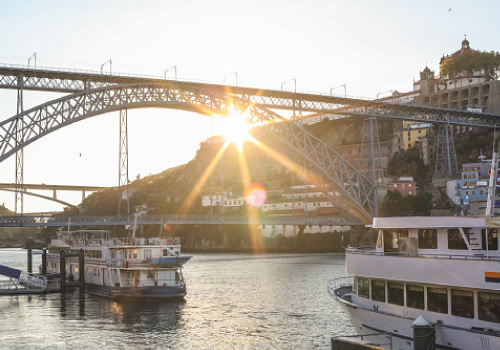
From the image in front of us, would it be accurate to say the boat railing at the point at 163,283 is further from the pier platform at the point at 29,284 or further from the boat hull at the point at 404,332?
the boat hull at the point at 404,332

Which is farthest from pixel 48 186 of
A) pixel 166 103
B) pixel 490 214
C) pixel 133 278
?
pixel 490 214

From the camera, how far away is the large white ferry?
615 inches

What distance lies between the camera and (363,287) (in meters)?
19.9

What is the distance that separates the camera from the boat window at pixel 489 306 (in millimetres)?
15477

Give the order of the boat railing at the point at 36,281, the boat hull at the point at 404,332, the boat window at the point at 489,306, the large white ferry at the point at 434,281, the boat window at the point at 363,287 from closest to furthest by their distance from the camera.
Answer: the boat hull at the point at 404,332 < the boat window at the point at 489,306 < the large white ferry at the point at 434,281 < the boat window at the point at 363,287 < the boat railing at the point at 36,281

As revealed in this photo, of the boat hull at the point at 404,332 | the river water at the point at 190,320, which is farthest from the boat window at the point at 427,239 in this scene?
the river water at the point at 190,320

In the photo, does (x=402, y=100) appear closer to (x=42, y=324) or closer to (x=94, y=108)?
(x=94, y=108)

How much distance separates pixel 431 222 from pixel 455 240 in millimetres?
795

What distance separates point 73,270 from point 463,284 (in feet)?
105

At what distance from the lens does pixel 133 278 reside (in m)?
34.9

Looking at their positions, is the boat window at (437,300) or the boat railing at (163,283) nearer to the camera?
the boat window at (437,300)

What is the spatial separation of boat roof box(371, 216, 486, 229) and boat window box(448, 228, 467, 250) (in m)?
0.27

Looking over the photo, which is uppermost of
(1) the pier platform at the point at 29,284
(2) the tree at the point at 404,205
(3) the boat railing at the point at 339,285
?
(2) the tree at the point at 404,205

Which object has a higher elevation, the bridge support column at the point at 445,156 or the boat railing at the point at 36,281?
the bridge support column at the point at 445,156
